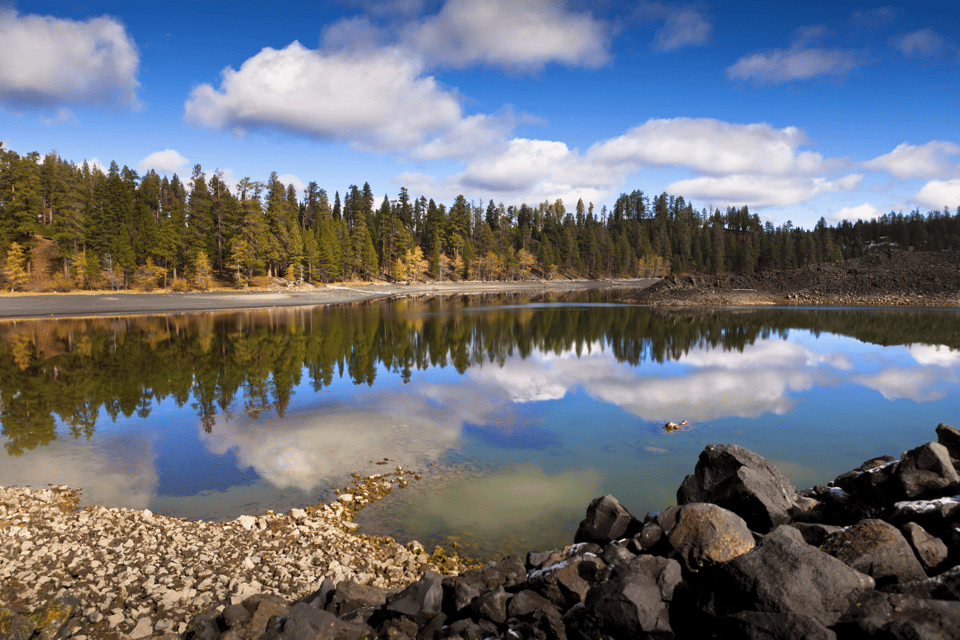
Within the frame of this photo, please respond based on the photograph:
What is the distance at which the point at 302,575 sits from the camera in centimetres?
696

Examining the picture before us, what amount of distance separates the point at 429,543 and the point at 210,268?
3164 inches

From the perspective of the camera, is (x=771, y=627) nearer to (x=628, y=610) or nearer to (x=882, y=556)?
(x=628, y=610)

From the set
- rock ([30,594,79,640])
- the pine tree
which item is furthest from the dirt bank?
the pine tree

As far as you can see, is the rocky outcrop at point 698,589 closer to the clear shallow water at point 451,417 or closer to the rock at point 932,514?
the rock at point 932,514

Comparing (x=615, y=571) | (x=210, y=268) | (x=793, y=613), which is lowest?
(x=615, y=571)

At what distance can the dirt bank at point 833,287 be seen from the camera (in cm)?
6756

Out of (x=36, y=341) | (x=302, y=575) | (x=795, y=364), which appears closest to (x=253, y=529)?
(x=302, y=575)

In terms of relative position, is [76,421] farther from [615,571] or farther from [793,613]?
[793,613]

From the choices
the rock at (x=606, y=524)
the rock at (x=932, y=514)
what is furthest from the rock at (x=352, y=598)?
the rock at (x=932, y=514)

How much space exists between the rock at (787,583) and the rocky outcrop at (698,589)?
1 centimetres

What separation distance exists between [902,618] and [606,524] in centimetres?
373

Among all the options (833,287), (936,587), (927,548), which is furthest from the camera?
(833,287)

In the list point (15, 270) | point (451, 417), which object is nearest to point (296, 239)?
point (15, 270)

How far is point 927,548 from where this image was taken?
5371mm
